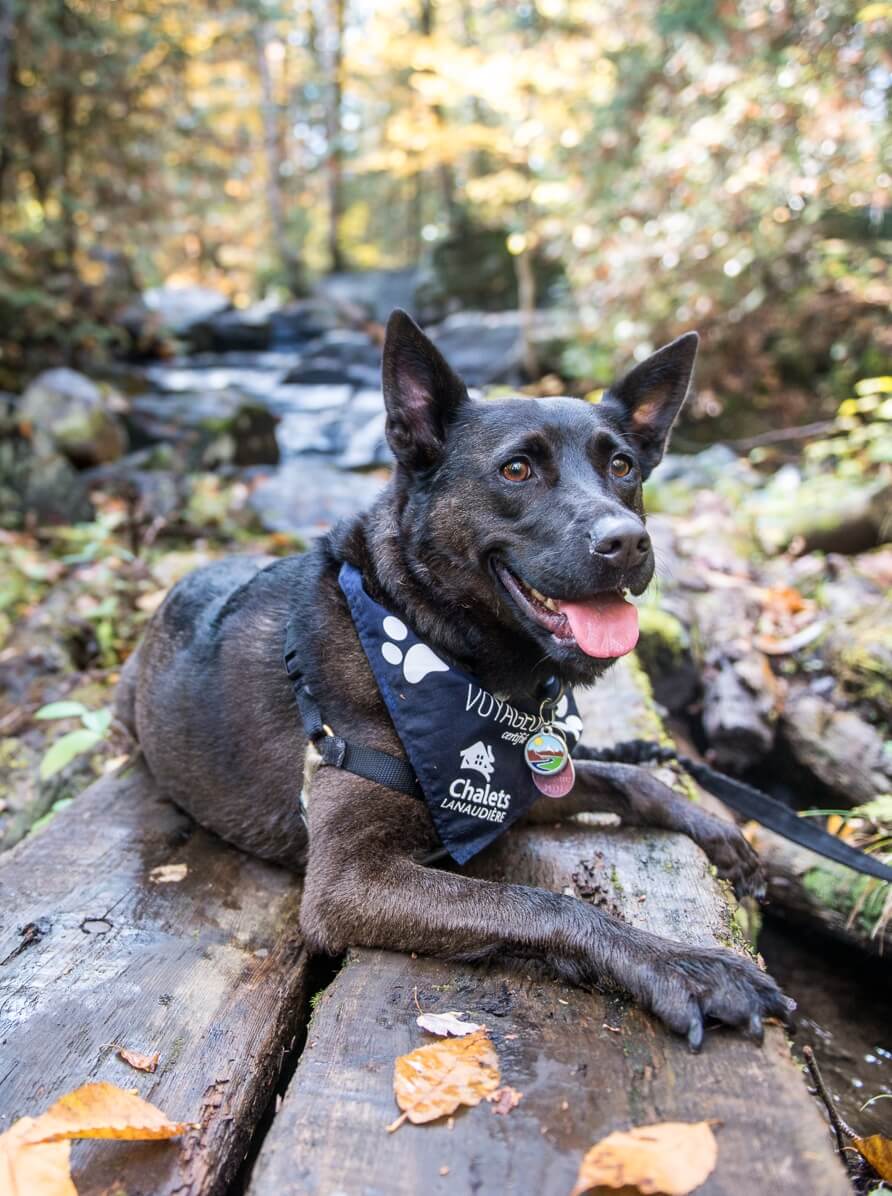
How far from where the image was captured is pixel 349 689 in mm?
2820

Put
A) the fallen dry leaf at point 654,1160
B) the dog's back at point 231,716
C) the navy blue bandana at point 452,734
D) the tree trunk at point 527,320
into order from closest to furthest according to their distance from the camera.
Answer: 1. the fallen dry leaf at point 654,1160
2. the navy blue bandana at point 452,734
3. the dog's back at point 231,716
4. the tree trunk at point 527,320

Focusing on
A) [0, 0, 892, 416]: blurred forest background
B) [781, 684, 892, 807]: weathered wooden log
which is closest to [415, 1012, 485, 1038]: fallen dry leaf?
[781, 684, 892, 807]: weathered wooden log

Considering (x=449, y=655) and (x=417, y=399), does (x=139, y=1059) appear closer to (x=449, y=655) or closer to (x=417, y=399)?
(x=449, y=655)

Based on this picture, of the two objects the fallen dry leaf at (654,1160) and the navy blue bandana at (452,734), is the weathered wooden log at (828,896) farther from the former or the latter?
the fallen dry leaf at (654,1160)

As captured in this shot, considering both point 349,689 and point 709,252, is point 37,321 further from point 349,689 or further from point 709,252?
point 349,689

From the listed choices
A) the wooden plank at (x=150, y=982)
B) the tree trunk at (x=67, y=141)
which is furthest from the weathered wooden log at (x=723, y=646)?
the tree trunk at (x=67, y=141)

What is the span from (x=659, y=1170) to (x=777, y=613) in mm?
4822

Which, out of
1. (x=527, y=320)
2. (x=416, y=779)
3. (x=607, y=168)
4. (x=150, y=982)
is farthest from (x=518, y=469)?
(x=527, y=320)

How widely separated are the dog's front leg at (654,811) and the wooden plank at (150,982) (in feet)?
3.67

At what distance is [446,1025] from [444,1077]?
18 centimetres

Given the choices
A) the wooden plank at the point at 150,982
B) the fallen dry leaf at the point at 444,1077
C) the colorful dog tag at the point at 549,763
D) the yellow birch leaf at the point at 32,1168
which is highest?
the colorful dog tag at the point at 549,763

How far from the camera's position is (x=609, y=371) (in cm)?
1310

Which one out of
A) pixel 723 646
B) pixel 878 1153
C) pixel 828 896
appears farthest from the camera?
pixel 723 646

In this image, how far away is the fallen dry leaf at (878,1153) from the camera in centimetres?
212
